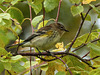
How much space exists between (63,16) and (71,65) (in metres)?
2.82

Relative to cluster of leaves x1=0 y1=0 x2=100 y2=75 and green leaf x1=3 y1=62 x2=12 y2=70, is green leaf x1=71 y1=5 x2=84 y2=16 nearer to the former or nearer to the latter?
cluster of leaves x1=0 y1=0 x2=100 y2=75

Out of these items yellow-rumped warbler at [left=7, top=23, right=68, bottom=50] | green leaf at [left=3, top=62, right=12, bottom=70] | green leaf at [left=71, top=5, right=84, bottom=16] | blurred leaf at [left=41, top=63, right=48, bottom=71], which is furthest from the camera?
yellow-rumped warbler at [left=7, top=23, right=68, bottom=50]

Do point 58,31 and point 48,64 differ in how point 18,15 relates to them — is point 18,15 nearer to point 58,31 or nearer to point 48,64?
point 48,64

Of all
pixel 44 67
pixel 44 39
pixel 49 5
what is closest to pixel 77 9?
pixel 49 5

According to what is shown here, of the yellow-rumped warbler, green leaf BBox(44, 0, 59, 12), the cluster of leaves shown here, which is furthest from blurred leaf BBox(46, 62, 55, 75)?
the yellow-rumped warbler

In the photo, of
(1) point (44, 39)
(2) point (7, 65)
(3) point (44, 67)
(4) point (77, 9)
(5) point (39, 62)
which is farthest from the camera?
(1) point (44, 39)

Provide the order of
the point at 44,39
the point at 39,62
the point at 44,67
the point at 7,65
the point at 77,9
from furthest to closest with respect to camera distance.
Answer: the point at 44,39, the point at 39,62, the point at 44,67, the point at 77,9, the point at 7,65

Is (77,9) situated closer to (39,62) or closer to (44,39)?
(39,62)

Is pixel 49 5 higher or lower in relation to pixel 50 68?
higher

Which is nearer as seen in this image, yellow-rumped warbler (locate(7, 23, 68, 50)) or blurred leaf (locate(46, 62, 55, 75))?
blurred leaf (locate(46, 62, 55, 75))

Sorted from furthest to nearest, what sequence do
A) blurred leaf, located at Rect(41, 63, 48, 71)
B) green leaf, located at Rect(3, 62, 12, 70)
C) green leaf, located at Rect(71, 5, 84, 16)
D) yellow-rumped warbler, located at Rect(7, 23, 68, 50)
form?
yellow-rumped warbler, located at Rect(7, 23, 68, 50) < blurred leaf, located at Rect(41, 63, 48, 71) < green leaf, located at Rect(71, 5, 84, 16) < green leaf, located at Rect(3, 62, 12, 70)

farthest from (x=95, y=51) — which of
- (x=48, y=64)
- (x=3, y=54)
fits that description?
(x=3, y=54)

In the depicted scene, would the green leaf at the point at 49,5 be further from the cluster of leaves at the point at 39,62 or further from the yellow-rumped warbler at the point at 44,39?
the yellow-rumped warbler at the point at 44,39

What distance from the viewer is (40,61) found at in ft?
5.15
